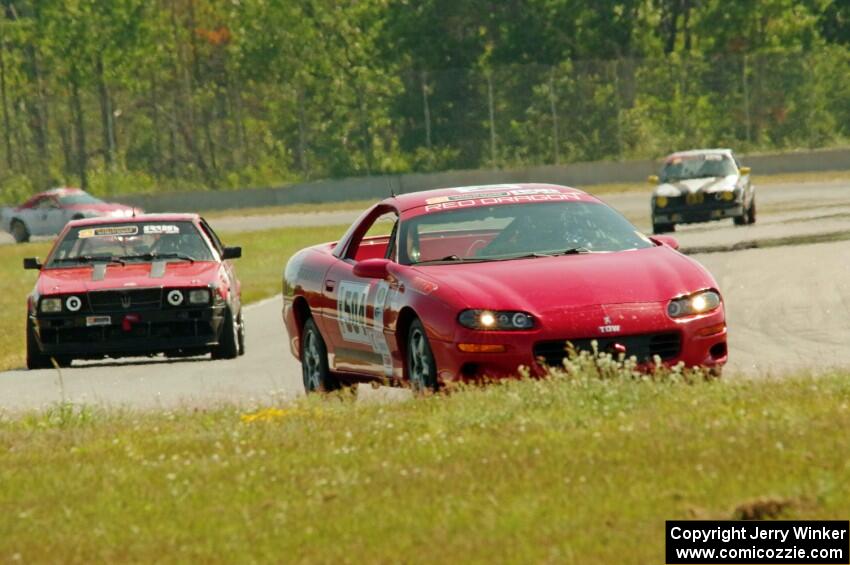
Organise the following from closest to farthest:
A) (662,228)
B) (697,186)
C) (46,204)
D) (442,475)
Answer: (442,475), (697,186), (662,228), (46,204)

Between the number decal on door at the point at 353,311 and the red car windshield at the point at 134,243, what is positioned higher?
the number decal on door at the point at 353,311

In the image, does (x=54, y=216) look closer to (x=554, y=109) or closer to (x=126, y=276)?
(x=554, y=109)

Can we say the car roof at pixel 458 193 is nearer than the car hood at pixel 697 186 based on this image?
Yes

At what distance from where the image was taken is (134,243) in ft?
60.1

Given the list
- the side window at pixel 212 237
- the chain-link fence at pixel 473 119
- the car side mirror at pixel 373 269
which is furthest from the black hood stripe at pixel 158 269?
the chain-link fence at pixel 473 119

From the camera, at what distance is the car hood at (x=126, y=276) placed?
56.6ft

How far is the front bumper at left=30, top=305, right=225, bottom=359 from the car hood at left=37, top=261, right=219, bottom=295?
9.7 inches

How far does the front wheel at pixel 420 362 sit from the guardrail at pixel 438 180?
155ft

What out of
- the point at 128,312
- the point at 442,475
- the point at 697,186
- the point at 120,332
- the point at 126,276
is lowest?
the point at 697,186

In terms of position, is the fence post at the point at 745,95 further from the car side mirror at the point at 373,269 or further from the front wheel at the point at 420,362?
the front wheel at the point at 420,362

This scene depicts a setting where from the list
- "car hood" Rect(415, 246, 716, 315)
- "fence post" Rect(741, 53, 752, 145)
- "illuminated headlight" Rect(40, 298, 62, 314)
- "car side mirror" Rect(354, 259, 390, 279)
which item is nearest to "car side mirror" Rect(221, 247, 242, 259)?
"illuminated headlight" Rect(40, 298, 62, 314)

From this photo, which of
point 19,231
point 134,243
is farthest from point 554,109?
point 134,243

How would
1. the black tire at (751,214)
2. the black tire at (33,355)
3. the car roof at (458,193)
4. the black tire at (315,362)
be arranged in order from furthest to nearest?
the black tire at (751,214) → the black tire at (33,355) → the black tire at (315,362) → the car roof at (458,193)

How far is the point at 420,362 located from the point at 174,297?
6394 millimetres
